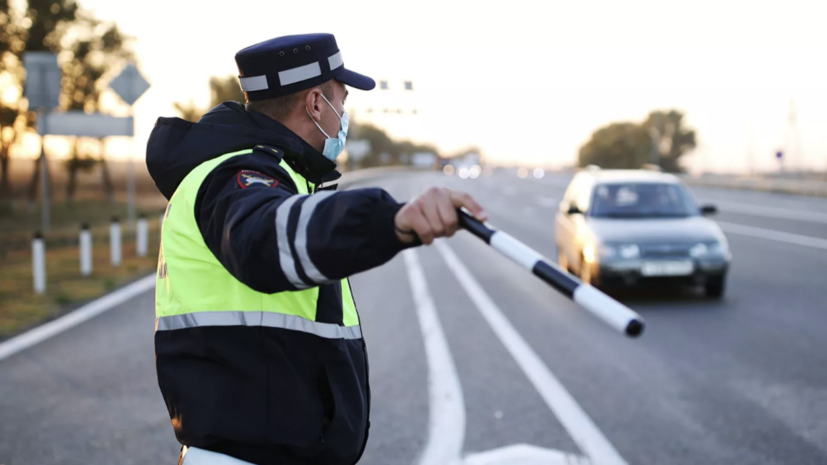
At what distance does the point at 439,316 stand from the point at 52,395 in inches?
189

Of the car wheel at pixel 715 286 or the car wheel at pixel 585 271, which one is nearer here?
the car wheel at pixel 715 286

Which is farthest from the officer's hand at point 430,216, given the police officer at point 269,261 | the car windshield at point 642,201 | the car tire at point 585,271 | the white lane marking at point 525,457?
the car windshield at point 642,201

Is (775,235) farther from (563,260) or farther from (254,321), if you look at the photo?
(254,321)

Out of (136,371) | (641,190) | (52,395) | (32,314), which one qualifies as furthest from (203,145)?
(641,190)

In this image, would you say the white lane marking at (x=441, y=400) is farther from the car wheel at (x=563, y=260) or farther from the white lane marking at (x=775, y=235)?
the white lane marking at (x=775, y=235)

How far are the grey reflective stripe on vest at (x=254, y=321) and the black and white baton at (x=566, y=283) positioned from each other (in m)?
0.49

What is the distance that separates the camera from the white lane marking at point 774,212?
24.6 meters

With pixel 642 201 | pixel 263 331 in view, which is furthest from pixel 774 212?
pixel 263 331

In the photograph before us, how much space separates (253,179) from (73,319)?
8.55m

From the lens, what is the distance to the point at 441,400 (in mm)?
6223

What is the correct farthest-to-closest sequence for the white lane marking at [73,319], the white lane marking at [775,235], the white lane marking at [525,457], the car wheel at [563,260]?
the white lane marking at [775,235] → the car wheel at [563,260] → the white lane marking at [73,319] → the white lane marking at [525,457]

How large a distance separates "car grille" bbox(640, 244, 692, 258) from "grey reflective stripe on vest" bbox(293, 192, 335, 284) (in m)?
9.51

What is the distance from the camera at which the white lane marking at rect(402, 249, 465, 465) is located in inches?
197

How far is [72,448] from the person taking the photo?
16.9ft
